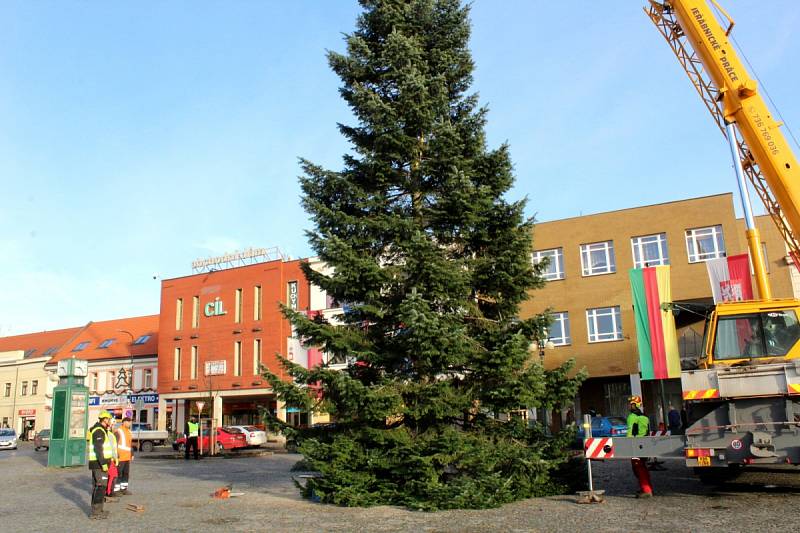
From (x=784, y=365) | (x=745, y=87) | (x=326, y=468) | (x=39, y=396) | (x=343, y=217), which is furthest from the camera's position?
(x=39, y=396)

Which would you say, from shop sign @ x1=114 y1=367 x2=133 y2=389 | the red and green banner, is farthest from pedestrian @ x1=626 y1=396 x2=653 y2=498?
shop sign @ x1=114 y1=367 x2=133 y2=389

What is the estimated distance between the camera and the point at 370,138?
14.2 metres

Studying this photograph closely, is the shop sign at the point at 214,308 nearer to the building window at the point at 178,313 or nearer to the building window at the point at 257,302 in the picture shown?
the building window at the point at 178,313

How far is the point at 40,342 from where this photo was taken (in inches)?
2859

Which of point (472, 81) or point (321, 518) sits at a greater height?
point (472, 81)

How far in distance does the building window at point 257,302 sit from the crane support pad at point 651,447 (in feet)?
138

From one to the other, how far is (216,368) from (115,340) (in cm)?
1879

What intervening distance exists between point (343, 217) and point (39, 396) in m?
65.1

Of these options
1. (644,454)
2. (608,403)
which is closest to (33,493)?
(644,454)

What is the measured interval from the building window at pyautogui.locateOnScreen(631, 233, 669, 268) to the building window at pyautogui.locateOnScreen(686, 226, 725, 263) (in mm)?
1134

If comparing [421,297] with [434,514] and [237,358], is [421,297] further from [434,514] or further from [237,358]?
[237,358]

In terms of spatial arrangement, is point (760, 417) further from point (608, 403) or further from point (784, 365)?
point (608, 403)

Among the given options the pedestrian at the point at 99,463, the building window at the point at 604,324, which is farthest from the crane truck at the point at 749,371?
the building window at the point at 604,324

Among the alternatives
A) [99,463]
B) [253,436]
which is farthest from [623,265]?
[99,463]
